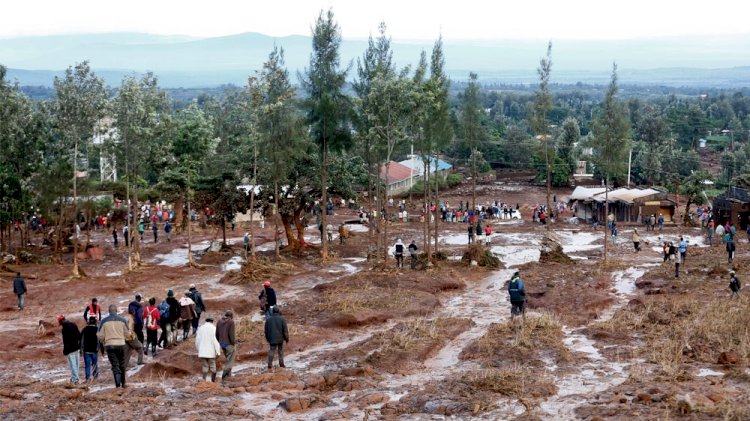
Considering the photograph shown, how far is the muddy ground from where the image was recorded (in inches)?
618

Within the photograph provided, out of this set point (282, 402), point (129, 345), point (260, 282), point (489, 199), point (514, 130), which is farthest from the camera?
point (514, 130)

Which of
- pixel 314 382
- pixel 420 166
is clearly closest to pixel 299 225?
pixel 314 382

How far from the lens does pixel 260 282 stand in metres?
34.0

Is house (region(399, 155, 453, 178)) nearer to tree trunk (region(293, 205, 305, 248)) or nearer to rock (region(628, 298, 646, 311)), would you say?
tree trunk (region(293, 205, 305, 248))

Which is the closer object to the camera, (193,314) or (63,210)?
(193,314)

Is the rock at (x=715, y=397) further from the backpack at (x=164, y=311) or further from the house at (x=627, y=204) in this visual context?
the house at (x=627, y=204)

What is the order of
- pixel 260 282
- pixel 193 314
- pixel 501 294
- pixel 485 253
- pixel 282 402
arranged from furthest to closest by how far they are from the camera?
pixel 485 253, pixel 260 282, pixel 501 294, pixel 193 314, pixel 282 402

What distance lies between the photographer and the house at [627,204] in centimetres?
5378

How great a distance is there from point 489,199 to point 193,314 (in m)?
50.7

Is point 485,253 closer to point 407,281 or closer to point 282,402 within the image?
point 407,281

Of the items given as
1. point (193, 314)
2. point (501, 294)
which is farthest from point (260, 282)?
point (193, 314)

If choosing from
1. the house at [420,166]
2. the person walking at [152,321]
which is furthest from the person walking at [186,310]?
the house at [420,166]

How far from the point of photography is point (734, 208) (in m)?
47.5

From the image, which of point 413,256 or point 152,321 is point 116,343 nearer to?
Result: point 152,321
